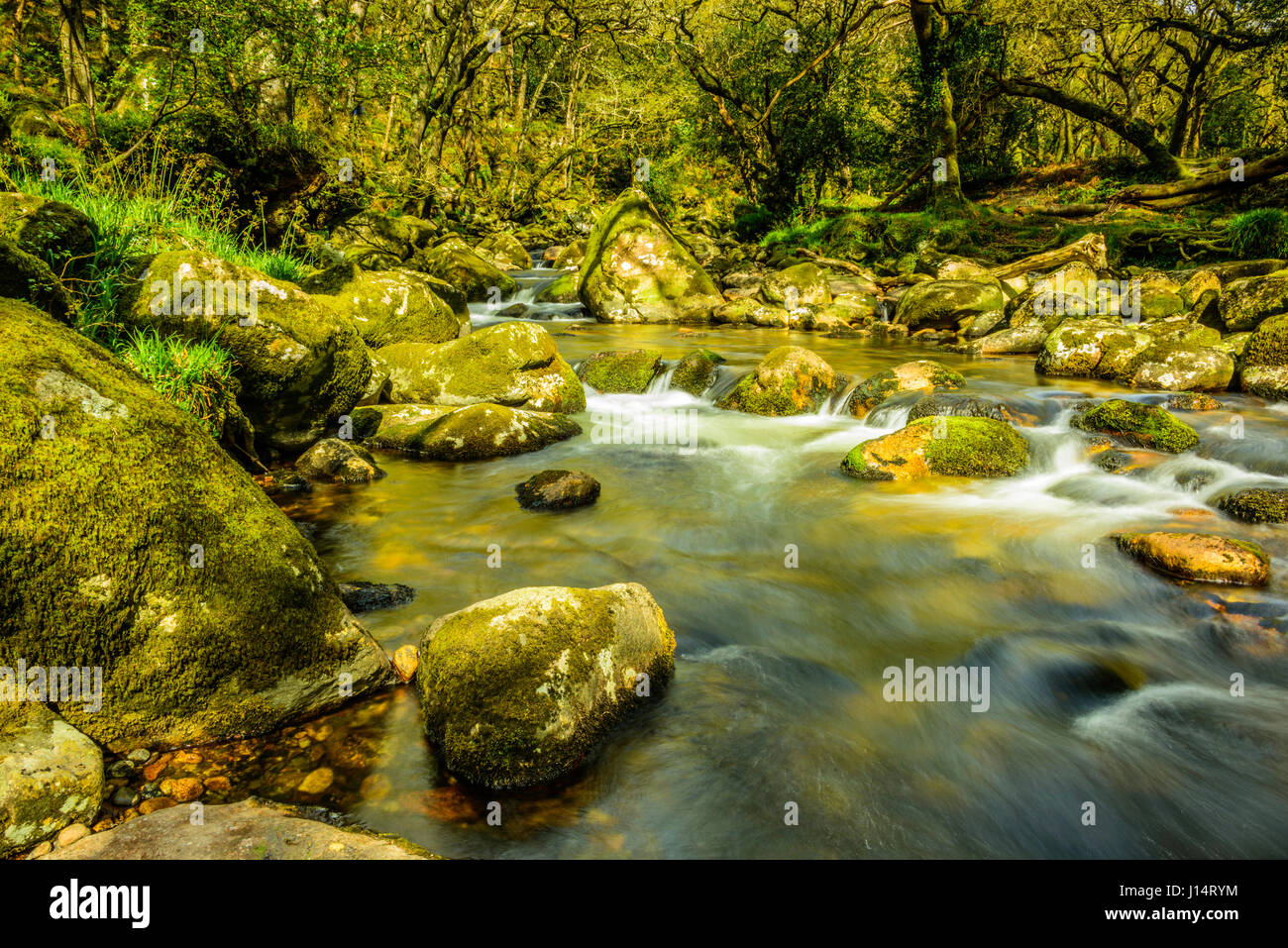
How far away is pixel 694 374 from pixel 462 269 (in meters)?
8.08

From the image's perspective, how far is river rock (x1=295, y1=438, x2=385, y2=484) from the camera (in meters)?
6.48

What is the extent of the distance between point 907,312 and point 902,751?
44.0ft

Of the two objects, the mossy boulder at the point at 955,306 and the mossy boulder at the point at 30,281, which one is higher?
the mossy boulder at the point at 955,306

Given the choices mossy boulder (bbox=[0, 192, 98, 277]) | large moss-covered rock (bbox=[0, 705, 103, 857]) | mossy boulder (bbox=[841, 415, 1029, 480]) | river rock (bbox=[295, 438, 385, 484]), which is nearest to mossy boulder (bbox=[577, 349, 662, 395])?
mossy boulder (bbox=[841, 415, 1029, 480])

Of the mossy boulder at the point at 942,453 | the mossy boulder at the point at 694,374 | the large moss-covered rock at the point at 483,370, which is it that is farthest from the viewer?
the mossy boulder at the point at 694,374

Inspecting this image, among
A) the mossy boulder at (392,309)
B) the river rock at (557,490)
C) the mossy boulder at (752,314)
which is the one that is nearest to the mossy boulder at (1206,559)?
the river rock at (557,490)

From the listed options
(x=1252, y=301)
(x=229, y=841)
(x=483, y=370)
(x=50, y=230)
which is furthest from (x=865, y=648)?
(x=1252, y=301)

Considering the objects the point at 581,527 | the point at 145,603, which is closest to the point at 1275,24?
the point at 581,527

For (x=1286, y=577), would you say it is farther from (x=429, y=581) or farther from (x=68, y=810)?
(x=68, y=810)

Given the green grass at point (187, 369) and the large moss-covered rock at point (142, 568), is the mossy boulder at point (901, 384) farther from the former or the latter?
the large moss-covered rock at point (142, 568)

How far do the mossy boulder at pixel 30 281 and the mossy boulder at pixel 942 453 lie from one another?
7063mm

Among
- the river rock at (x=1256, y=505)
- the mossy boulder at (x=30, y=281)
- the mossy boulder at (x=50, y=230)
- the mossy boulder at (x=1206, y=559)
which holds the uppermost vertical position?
the mossy boulder at (x=50, y=230)

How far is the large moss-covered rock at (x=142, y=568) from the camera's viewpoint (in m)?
2.63

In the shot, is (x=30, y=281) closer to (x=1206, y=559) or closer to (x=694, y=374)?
(x=694, y=374)
